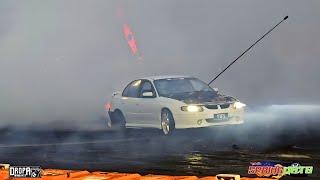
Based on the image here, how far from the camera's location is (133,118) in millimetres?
14906

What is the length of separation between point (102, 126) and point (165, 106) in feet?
20.0

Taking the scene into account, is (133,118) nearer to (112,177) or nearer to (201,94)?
(201,94)

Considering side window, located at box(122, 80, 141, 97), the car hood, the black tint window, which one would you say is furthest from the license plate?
side window, located at box(122, 80, 141, 97)

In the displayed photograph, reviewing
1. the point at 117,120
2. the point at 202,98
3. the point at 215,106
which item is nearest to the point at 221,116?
the point at 215,106

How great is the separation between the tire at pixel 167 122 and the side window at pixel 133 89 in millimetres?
1338

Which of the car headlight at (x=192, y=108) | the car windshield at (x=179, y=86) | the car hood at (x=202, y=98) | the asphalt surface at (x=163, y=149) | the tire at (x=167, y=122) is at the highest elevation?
the car windshield at (x=179, y=86)

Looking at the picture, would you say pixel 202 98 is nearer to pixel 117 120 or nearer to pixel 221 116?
pixel 221 116

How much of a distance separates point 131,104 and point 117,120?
2.97 feet

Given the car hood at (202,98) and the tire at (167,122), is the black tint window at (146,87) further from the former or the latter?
the tire at (167,122)

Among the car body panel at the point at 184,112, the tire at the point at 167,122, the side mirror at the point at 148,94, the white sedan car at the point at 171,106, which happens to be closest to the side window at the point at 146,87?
the white sedan car at the point at 171,106

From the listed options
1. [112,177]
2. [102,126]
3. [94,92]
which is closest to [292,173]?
[112,177]

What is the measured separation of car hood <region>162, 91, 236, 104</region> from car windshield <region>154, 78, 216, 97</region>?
0.30 metres

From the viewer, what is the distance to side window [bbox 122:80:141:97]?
1525cm

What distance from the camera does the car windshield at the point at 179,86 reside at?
14664 mm
